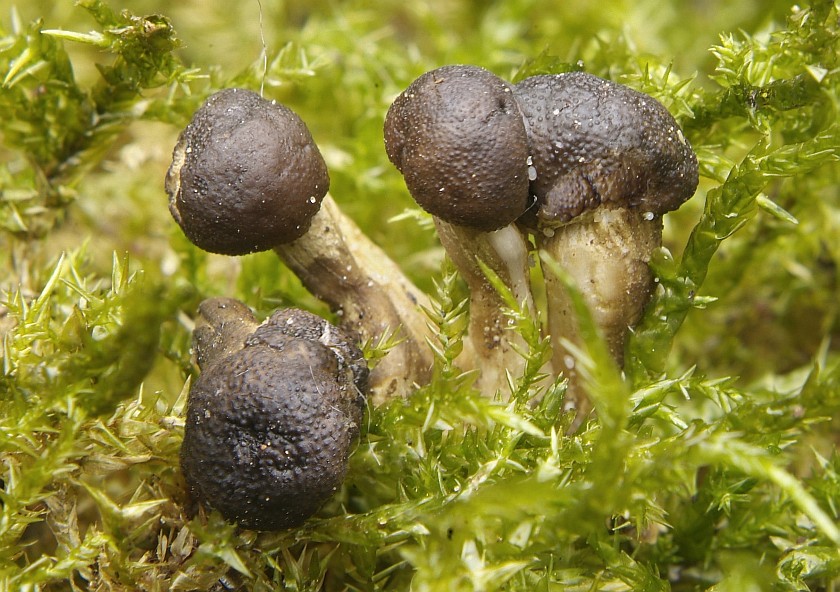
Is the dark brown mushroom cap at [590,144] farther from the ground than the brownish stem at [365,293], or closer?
farther from the ground

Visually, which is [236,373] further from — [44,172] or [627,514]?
[44,172]

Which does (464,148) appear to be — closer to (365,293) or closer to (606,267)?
(606,267)

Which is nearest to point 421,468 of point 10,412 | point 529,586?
point 529,586

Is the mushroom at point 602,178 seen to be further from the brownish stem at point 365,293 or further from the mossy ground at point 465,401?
the brownish stem at point 365,293

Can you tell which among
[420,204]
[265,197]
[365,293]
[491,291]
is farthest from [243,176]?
[491,291]

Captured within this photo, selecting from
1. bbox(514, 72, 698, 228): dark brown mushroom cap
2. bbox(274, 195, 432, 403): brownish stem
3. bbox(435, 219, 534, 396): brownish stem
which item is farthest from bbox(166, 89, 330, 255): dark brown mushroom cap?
bbox(514, 72, 698, 228): dark brown mushroom cap

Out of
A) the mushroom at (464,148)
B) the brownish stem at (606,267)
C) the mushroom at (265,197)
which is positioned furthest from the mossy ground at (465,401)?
the mushroom at (464,148)

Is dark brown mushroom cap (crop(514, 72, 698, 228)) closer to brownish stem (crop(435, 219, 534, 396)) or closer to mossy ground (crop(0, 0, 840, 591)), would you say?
brownish stem (crop(435, 219, 534, 396))

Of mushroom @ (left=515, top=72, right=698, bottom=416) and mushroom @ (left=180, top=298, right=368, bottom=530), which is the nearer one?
mushroom @ (left=180, top=298, right=368, bottom=530)
